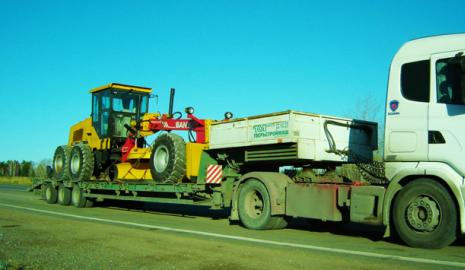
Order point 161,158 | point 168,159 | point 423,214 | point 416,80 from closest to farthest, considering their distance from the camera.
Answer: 1. point 423,214
2. point 416,80
3. point 168,159
4. point 161,158

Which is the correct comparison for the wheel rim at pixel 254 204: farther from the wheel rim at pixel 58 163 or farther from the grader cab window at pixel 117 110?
the wheel rim at pixel 58 163

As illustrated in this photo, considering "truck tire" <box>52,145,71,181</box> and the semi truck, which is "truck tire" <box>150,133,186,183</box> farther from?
"truck tire" <box>52,145,71,181</box>

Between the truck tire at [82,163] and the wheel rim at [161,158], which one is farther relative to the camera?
the truck tire at [82,163]

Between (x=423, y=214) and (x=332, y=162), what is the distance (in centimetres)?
318

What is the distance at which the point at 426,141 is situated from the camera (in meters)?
8.09

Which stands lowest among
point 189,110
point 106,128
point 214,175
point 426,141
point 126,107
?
point 214,175

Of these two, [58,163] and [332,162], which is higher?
[332,162]

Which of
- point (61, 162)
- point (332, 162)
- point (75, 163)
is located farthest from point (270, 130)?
point (61, 162)

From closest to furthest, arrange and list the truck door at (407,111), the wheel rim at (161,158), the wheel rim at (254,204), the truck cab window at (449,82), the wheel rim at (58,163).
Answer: the truck cab window at (449,82) < the truck door at (407,111) < the wheel rim at (254,204) < the wheel rim at (161,158) < the wheel rim at (58,163)

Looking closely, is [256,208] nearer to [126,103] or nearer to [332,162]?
[332,162]

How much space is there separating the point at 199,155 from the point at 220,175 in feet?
4.08

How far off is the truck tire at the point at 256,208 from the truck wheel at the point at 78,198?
9001 millimetres

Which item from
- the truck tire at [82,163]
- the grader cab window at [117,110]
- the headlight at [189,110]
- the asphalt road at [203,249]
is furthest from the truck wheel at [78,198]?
the asphalt road at [203,249]

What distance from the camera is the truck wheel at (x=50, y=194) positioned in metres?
20.0
